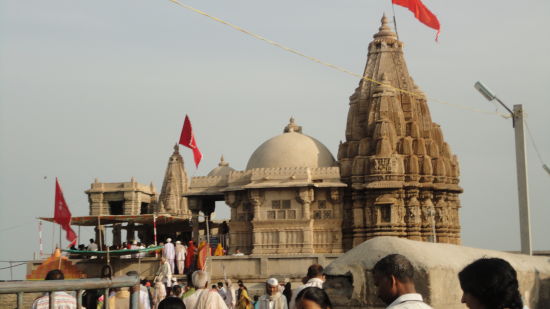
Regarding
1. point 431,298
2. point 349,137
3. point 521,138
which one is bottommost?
point 431,298

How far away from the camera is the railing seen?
13.9 ft

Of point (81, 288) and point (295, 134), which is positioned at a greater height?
point (295, 134)

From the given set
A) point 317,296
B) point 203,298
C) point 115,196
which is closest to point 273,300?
point 203,298

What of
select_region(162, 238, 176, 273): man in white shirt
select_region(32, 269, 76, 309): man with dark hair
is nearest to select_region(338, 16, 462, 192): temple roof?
select_region(162, 238, 176, 273): man in white shirt

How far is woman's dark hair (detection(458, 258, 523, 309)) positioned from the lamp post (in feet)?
40.4

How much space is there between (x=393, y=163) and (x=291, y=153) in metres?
4.50

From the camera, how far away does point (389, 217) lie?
3516cm

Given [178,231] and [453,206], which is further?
[178,231]

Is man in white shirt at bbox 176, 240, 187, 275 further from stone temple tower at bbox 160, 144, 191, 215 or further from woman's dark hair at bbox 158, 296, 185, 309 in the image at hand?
woman's dark hair at bbox 158, 296, 185, 309

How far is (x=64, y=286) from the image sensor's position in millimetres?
4414

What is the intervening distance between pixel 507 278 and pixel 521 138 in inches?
505

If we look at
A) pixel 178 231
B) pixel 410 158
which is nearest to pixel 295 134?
pixel 410 158

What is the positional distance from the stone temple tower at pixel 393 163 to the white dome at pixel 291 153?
110cm

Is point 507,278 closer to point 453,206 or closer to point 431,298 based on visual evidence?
point 431,298
